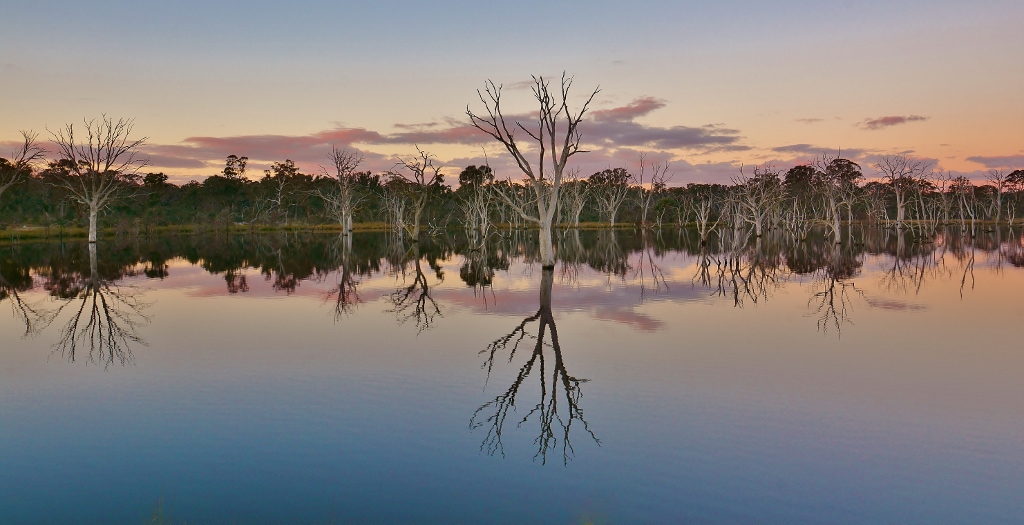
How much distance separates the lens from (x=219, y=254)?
38844mm

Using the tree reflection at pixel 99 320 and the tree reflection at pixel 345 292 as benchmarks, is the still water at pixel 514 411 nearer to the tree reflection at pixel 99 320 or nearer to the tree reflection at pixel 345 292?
the tree reflection at pixel 99 320

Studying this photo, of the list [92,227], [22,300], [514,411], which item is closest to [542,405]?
[514,411]

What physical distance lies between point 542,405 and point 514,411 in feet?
1.43

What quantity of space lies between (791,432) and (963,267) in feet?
85.8

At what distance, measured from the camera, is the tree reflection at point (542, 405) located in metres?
7.10

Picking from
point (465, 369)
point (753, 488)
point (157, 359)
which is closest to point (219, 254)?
point (157, 359)

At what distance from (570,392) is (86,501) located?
210 inches

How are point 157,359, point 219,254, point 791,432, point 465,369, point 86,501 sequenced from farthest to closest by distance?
point 219,254 < point 157,359 < point 465,369 < point 791,432 < point 86,501

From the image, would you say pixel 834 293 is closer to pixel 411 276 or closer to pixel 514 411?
pixel 411 276

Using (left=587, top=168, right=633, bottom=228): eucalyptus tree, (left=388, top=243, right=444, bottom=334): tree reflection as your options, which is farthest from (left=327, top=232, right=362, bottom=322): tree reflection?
(left=587, top=168, right=633, bottom=228): eucalyptus tree

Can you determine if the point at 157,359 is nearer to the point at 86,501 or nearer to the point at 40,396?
the point at 40,396

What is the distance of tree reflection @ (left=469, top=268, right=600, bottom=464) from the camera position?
7.10 m

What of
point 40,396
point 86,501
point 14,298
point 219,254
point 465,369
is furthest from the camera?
point 219,254

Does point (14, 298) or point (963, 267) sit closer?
point (14, 298)
